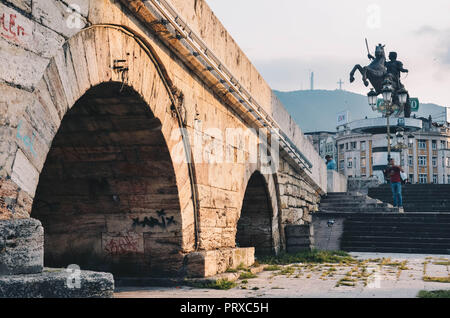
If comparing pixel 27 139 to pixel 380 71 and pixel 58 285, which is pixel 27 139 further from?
pixel 380 71

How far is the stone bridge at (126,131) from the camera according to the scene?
361cm

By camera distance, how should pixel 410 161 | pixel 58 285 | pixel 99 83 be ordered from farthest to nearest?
1. pixel 410 161
2. pixel 99 83
3. pixel 58 285

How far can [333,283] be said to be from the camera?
7.35 metres

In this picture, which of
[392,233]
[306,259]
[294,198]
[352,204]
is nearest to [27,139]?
[306,259]

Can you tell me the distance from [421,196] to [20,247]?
2226cm

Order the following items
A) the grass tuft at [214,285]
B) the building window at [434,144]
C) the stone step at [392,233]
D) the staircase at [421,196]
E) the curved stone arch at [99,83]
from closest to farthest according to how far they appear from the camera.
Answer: the curved stone arch at [99,83], the grass tuft at [214,285], the stone step at [392,233], the staircase at [421,196], the building window at [434,144]

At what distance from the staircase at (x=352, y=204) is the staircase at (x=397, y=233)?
171 cm

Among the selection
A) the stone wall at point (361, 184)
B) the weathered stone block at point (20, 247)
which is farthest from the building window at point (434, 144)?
the weathered stone block at point (20, 247)

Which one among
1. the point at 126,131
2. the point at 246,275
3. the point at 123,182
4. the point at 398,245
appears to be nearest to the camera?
the point at 126,131

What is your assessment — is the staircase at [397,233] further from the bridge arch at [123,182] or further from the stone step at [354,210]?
the bridge arch at [123,182]

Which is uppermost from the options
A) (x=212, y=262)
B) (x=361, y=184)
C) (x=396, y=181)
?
(x=361, y=184)

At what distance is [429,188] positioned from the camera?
24.5 m

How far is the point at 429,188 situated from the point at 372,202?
268 inches
